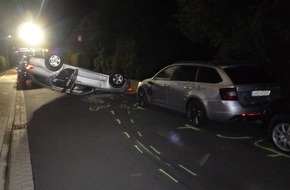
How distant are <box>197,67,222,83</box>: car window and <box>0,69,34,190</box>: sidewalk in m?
4.08

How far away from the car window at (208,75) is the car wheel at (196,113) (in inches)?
21.3

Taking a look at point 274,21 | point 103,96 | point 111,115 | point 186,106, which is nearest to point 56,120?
point 111,115

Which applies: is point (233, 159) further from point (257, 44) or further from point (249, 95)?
point (257, 44)

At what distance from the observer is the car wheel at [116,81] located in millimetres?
14664

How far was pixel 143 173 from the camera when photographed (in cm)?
543

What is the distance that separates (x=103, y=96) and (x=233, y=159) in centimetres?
900

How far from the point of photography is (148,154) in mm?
6406

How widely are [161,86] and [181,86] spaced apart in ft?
3.55

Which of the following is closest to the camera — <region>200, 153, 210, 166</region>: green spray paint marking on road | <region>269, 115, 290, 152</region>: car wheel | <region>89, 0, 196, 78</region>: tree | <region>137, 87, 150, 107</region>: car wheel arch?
<region>200, 153, 210, 166</region>: green spray paint marking on road

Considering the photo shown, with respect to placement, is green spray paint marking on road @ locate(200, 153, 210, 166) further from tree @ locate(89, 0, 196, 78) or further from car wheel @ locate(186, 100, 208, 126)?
tree @ locate(89, 0, 196, 78)

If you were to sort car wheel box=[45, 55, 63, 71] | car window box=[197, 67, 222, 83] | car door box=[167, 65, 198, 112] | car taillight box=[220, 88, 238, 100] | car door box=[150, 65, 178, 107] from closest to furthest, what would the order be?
car taillight box=[220, 88, 238, 100]
car window box=[197, 67, 222, 83]
car door box=[167, 65, 198, 112]
car door box=[150, 65, 178, 107]
car wheel box=[45, 55, 63, 71]

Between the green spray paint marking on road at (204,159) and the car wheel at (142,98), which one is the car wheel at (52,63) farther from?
the green spray paint marking on road at (204,159)

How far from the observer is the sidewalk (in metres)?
5.24

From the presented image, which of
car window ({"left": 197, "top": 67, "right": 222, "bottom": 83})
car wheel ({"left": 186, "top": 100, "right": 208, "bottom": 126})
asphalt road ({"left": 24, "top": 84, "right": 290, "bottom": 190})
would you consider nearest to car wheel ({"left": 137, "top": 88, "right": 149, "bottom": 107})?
asphalt road ({"left": 24, "top": 84, "right": 290, "bottom": 190})
